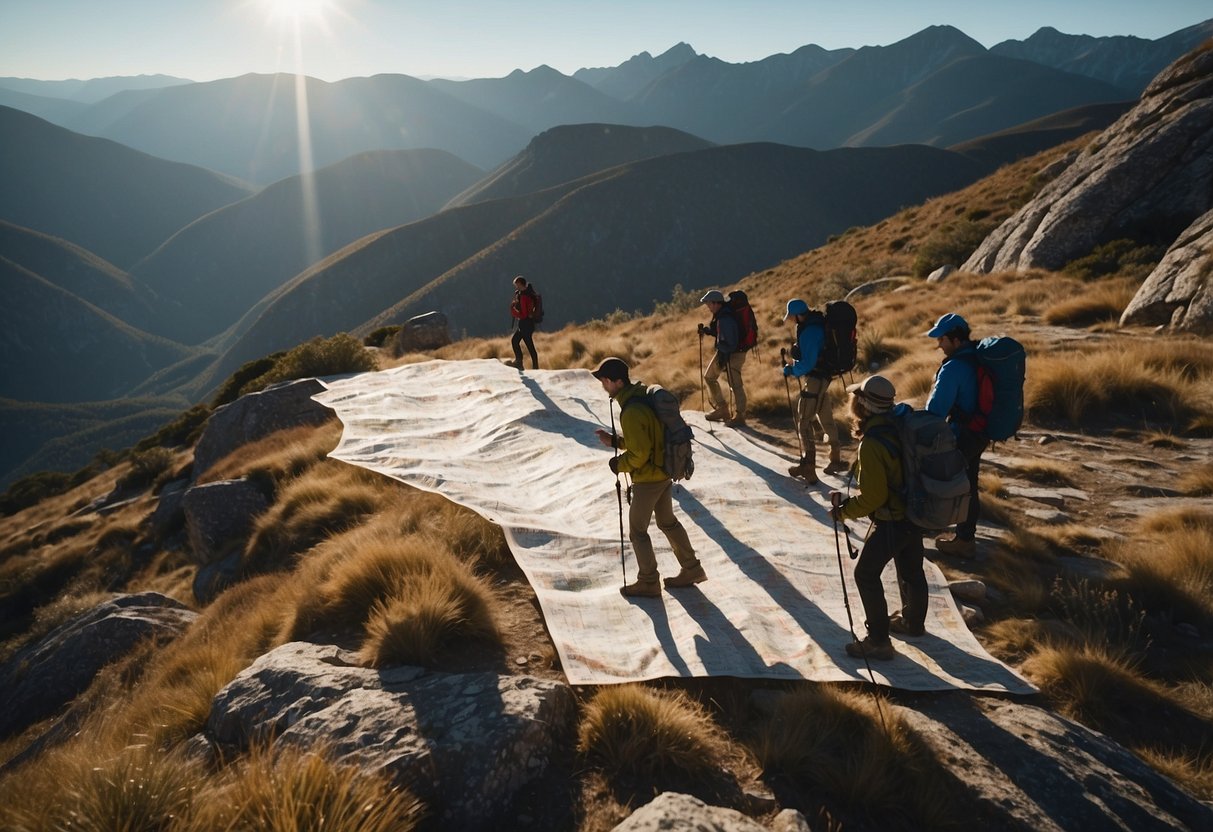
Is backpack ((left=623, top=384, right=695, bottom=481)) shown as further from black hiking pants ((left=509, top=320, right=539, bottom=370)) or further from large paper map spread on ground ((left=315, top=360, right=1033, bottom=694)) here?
black hiking pants ((left=509, top=320, right=539, bottom=370))

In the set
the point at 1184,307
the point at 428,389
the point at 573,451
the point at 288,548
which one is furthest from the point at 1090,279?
the point at 288,548

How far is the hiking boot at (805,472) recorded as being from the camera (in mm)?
8119

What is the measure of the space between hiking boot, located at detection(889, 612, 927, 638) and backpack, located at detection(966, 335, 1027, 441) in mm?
1993

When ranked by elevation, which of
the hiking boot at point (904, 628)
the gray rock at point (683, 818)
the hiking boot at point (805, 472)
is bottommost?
the hiking boot at point (904, 628)

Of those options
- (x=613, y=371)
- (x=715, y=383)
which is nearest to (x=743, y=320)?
(x=715, y=383)

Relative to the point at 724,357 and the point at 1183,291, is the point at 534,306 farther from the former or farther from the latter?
the point at 1183,291

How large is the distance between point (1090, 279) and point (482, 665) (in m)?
19.5

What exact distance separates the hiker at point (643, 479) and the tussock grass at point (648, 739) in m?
1.57

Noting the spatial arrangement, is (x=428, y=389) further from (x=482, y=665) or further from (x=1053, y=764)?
(x=1053, y=764)

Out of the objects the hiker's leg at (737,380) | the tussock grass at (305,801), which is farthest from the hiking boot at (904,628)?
the hiker's leg at (737,380)

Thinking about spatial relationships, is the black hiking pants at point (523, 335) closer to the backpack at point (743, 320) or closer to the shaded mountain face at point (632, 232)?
the backpack at point (743, 320)

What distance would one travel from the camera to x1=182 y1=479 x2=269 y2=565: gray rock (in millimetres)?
11859

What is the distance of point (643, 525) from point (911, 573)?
7.54ft

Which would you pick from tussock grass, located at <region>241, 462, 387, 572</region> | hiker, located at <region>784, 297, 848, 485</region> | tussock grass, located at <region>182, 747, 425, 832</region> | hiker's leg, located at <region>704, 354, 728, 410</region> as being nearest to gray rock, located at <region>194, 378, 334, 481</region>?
tussock grass, located at <region>241, 462, 387, 572</region>
